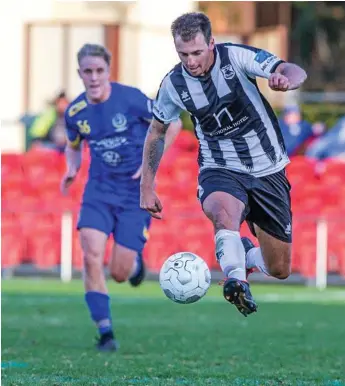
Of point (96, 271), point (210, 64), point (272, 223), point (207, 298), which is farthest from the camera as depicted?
point (207, 298)

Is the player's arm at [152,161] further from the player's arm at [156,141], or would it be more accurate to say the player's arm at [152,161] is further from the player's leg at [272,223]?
the player's leg at [272,223]

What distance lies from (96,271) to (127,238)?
1.73 ft

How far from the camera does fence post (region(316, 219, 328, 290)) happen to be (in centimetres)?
1731

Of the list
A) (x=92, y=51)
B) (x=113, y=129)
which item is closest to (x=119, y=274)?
(x=113, y=129)

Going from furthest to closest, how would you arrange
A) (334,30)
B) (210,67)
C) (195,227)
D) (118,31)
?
(334,30) < (118,31) < (195,227) < (210,67)

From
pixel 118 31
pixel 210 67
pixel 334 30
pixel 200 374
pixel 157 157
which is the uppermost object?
pixel 334 30

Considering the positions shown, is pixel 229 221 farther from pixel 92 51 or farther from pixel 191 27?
pixel 92 51

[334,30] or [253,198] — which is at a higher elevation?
[334,30]

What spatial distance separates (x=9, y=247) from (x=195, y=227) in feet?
9.64

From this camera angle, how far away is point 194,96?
7.63 metres

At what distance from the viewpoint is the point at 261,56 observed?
24.4ft

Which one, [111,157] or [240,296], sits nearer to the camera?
[240,296]

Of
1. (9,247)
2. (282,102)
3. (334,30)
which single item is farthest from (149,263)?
(334,30)

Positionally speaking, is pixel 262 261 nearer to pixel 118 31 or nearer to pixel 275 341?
pixel 275 341
